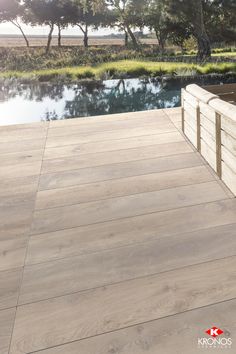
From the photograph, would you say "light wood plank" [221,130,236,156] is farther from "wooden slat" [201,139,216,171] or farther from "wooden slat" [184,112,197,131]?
"wooden slat" [184,112,197,131]

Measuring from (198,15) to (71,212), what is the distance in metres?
13.9

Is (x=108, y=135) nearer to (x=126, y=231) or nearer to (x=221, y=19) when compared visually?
(x=126, y=231)

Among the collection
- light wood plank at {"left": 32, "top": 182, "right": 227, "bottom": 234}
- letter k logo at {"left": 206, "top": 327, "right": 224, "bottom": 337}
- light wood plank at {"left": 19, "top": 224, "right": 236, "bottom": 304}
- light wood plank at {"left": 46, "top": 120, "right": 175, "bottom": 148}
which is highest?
light wood plank at {"left": 46, "top": 120, "right": 175, "bottom": 148}

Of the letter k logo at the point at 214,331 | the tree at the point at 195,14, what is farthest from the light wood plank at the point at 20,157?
the tree at the point at 195,14

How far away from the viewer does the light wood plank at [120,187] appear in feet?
7.06

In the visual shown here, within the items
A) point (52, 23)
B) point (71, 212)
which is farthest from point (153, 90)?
point (52, 23)

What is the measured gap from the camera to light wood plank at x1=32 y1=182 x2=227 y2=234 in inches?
75.0

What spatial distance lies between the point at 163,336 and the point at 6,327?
59 cm

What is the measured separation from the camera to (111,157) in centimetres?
279

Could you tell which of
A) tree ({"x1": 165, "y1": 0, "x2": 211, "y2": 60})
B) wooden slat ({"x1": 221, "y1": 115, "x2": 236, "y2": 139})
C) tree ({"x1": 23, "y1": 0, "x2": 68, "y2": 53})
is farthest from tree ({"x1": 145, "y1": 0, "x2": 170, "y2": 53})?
wooden slat ({"x1": 221, "y1": 115, "x2": 236, "y2": 139})

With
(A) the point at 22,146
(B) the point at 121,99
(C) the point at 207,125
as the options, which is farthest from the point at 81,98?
(C) the point at 207,125

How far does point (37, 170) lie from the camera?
263cm

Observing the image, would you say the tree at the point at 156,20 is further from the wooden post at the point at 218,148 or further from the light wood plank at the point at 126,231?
the light wood plank at the point at 126,231

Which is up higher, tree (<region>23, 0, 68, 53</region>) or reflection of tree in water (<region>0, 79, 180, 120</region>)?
tree (<region>23, 0, 68, 53</region>)
